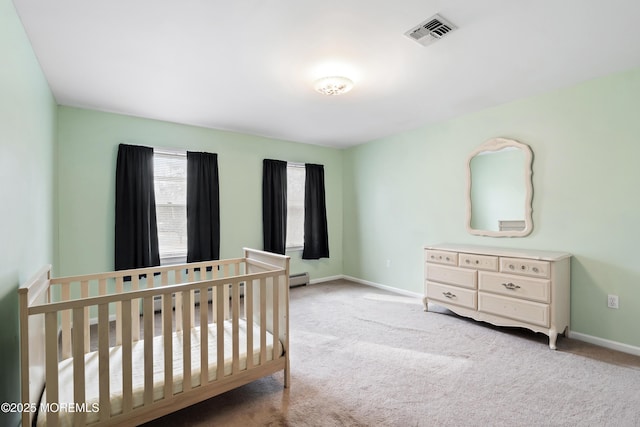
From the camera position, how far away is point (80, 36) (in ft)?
6.23

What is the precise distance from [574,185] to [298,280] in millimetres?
3508

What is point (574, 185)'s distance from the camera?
2.73 m

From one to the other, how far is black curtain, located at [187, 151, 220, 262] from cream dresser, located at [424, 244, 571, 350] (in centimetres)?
268

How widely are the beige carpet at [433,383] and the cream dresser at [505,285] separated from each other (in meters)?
0.20

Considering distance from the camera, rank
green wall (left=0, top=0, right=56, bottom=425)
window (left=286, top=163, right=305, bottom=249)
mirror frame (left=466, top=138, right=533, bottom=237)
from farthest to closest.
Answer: window (left=286, top=163, right=305, bottom=249), mirror frame (left=466, top=138, right=533, bottom=237), green wall (left=0, top=0, right=56, bottom=425)

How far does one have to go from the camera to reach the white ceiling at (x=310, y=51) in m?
1.68

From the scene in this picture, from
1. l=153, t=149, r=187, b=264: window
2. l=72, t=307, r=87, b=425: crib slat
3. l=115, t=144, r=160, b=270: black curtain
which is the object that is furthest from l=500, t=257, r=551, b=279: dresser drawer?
l=115, t=144, r=160, b=270: black curtain

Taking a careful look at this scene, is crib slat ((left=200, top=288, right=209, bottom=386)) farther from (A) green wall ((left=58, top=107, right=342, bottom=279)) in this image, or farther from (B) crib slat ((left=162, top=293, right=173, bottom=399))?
(A) green wall ((left=58, top=107, right=342, bottom=279))

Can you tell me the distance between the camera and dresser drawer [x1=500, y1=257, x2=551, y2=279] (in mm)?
2546

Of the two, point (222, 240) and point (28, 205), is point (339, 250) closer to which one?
point (222, 240)

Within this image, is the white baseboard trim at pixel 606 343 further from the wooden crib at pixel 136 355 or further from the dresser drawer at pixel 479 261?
the wooden crib at pixel 136 355

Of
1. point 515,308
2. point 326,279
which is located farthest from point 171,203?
point 515,308

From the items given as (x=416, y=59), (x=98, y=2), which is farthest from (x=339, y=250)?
(x=98, y=2)

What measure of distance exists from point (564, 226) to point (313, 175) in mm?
3217
